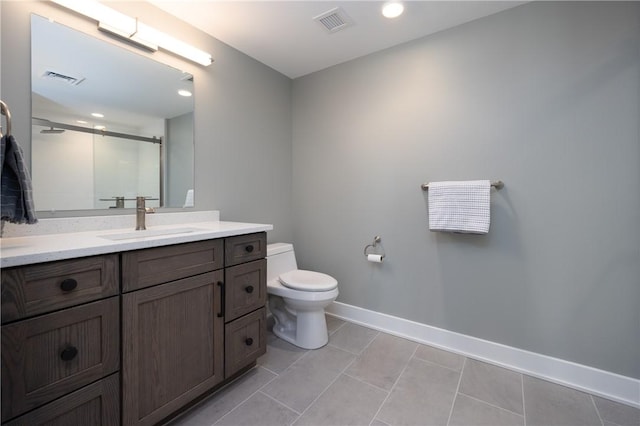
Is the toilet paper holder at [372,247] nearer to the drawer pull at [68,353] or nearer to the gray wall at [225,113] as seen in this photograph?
the gray wall at [225,113]

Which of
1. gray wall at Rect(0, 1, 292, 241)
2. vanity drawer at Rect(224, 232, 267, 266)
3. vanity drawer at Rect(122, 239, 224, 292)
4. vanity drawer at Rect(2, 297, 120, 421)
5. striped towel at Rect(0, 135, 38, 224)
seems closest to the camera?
vanity drawer at Rect(2, 297, 120, 421)

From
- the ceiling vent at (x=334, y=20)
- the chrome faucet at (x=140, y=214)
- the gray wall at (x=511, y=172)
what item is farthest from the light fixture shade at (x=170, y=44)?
the gray wall at (x=511, y=172)

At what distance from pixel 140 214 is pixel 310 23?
1593 millimetres

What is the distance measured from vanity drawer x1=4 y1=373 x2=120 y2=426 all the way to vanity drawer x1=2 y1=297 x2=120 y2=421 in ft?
0.08

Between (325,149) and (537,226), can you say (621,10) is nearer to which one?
(537,226)

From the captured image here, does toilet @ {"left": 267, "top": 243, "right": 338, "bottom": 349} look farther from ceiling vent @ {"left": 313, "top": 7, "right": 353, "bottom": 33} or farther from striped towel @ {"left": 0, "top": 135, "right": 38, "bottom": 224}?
ceiling vent @ {"left": 313, "top": 7, "right": 353, "bottom": 33}

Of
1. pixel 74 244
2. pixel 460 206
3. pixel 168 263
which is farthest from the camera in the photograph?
pixel 460 206

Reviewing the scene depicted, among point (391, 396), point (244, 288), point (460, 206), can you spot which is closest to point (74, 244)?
point (244, 288)

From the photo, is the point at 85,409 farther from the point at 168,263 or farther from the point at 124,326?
the point at 168,263

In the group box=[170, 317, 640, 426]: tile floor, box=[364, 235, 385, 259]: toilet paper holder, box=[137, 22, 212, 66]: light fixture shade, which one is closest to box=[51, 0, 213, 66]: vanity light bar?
box=[137, 22, 212, 66]: light fixture shade

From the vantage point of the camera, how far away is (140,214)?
4.95ft

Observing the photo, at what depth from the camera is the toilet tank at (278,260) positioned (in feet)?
6.93

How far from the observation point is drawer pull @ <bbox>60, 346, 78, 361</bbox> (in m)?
0.88

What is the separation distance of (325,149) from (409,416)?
6.44 feet
